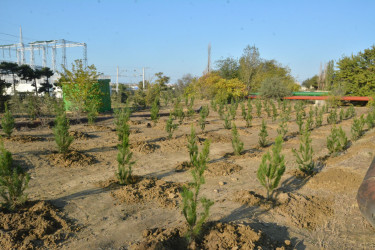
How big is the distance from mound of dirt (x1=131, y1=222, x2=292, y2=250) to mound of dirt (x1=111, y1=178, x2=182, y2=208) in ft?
3.56

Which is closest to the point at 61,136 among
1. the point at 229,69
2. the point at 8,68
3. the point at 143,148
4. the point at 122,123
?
the point at 143,148

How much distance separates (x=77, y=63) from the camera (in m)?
15.3

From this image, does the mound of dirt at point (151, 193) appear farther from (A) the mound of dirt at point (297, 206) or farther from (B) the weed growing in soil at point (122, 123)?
(B) the weed growing in soil at point (122, 123)

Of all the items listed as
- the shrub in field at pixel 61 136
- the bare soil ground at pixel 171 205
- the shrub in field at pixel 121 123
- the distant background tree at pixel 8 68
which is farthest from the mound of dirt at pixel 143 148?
the distant background tree at pixel 8 68

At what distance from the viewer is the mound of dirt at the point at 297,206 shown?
4.12 m

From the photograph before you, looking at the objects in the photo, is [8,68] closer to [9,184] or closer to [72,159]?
[72,159]

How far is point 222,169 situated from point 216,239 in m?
3.28

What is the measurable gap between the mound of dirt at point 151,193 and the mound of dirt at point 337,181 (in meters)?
2.90

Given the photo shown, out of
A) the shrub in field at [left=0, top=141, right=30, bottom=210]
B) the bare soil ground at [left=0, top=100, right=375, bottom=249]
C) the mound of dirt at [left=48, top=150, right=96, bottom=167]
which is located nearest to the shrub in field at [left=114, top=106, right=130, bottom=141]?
the bare soil ground at [left=0, top=100, right=375, bottom=249]

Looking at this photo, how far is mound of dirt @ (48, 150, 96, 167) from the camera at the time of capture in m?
6.61

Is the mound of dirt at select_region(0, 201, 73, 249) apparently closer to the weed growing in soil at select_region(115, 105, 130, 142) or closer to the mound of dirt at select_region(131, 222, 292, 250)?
the mound of dirt at select_region(131, 222, 292, 250)

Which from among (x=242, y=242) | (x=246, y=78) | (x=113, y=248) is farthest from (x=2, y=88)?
(x=246, y=78)

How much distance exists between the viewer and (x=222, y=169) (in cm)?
650

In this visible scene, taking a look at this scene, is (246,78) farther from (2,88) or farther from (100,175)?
(100,175)
